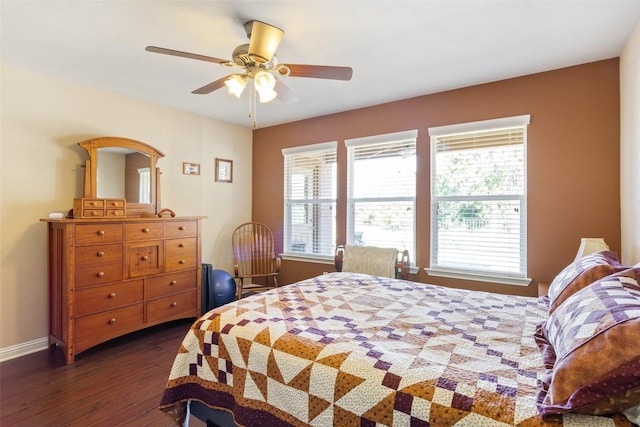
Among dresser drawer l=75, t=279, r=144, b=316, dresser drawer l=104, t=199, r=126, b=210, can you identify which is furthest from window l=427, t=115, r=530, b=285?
dresser drawer l=104, t=199, r=126, b=210

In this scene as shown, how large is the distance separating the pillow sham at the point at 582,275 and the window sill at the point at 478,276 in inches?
43.9

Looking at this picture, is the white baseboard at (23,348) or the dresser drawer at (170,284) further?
the dresser drawer at (170,284)

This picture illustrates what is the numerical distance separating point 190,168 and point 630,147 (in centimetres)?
418

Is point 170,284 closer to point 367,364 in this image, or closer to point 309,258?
point 309,258

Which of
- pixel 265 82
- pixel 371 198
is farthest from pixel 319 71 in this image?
pixel 371 198

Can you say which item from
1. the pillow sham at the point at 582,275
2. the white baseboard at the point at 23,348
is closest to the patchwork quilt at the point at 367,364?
the pillow sham at the point at 582,275

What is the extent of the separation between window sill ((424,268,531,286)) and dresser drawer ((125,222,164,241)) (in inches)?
109

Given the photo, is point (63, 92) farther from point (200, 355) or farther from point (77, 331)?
point (200, 355)

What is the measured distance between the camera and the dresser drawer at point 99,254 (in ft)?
8.61

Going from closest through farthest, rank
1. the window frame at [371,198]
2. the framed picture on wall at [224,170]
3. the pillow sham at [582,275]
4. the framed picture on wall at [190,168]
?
the pillow sham at [582,275]
the window frame at [371,198]
the framed picture on wall at [190,168]
the framed picture on wall at [224,170]

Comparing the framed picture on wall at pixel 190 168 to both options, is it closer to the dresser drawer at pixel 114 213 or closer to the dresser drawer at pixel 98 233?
the dresser drawer at pixel 114 213

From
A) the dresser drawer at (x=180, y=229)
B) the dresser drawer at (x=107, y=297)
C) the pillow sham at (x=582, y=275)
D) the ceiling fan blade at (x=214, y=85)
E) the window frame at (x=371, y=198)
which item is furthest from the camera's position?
the window frame at (x=371, y=198)

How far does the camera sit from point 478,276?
121 inches

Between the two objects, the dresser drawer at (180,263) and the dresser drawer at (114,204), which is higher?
the dresser drawer at (114,204)
